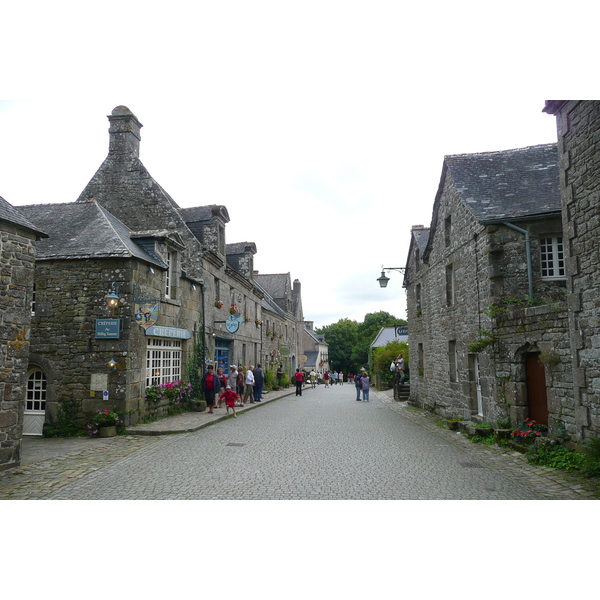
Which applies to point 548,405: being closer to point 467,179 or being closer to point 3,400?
point 467,179

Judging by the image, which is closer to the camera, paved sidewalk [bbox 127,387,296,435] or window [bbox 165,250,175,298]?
paved sidewalk [bbox 127,387,296,435]

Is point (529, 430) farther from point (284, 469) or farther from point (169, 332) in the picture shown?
point (169, 332)

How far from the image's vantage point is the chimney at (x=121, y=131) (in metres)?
16.6

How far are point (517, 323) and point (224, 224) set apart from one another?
1290cm

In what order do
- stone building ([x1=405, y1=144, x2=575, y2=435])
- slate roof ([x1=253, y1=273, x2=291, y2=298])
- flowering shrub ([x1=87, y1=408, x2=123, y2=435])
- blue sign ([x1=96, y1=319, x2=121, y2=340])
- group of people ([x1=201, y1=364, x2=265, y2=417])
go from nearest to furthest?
1. stone building ([x1=405, y1=144, x2=575, y2=435])
2. flowering shrub ([x1=87, y1=408, x2=123, y2=435])
3. blue sign ([x1=96, y1=319, x2=121, y2=340])
4. group of people ([x1=201, y1=364, x2=265, y2=417])
5. slate roof ([x1=253, y1=273, x2=291, y2=298])

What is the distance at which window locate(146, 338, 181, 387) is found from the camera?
13.1 meters

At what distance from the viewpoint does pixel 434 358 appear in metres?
16.1

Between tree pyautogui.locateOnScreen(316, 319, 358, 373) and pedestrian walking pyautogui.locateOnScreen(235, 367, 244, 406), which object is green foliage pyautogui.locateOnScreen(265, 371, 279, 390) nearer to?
pedestrian walking pyautogui.locateOnScreen(235, 367, 244, 406)

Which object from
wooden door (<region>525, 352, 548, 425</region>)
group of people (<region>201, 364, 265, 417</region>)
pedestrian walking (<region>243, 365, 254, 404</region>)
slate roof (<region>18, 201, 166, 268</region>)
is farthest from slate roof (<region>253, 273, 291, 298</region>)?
wooden door (<region>525, 352, 548, 425</region>)

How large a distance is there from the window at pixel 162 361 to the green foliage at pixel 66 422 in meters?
1.96

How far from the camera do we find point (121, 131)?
16656 millimetres

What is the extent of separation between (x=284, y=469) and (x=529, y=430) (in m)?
4.69

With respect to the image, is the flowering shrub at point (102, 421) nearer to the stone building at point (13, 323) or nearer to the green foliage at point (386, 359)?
the stone building at point (13, 323)

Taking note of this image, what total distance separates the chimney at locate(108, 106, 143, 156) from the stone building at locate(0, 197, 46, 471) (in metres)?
9.34
